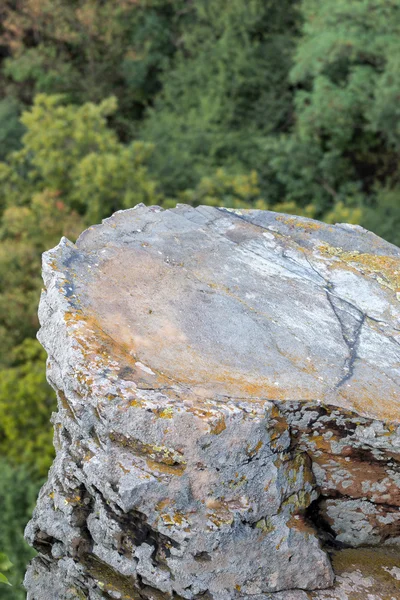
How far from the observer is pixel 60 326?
2777 millimetres

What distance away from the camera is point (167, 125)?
14172 mm

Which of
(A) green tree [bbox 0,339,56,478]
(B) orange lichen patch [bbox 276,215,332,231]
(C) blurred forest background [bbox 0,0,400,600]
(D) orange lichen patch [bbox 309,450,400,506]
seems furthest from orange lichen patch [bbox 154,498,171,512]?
(A) green tree [bbox 0,339,56,478]

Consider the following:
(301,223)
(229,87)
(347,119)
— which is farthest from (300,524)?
(229,87)

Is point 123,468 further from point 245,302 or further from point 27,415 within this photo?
point 27,415

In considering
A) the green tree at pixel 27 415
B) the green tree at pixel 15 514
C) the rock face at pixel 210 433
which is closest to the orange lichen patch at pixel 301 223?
the rock face at pixel 210 433

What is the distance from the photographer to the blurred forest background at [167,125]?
9953 millimetres

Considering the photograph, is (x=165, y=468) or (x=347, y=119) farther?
(x=347, y=119)

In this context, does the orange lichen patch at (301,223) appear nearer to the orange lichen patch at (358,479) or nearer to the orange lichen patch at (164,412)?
the orange lichen patch at (358,479)

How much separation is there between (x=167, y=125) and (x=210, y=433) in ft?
41.0

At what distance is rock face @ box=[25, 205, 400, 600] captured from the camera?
2533mm

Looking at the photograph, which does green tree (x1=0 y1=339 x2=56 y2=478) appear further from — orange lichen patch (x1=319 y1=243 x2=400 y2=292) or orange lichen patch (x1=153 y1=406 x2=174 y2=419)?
orange lichen patch (x1=153 y1=406 x2=174 y2=419)

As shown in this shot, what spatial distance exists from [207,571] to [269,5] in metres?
14.6

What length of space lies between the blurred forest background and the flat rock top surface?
15.4ft

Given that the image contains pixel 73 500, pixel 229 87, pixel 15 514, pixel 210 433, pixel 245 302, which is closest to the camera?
pixel 210 433
